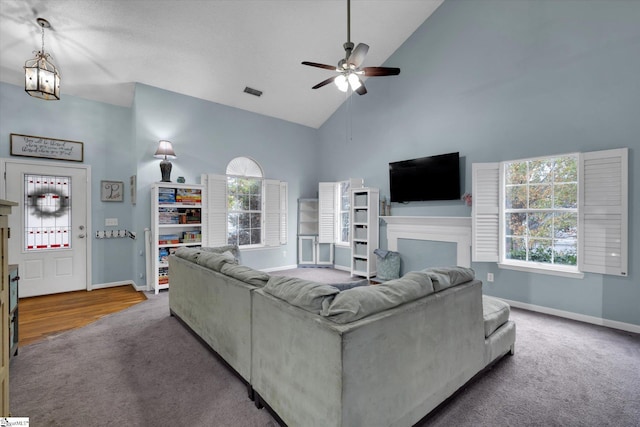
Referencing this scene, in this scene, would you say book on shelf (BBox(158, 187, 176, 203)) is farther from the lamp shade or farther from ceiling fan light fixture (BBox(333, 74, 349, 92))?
ceiling fan light fixture (BBox(333, 74, 349, 92))

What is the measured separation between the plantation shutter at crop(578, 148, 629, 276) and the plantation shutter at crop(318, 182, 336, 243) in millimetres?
3988

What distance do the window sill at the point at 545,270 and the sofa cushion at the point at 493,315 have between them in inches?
60.7

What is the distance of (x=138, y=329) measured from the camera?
10.2ft

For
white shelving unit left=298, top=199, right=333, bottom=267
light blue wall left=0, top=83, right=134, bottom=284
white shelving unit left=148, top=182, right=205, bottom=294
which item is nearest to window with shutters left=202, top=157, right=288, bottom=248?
white shelving unit left=148, top=182, right=205, bottom=294

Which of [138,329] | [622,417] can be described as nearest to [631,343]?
[622,417]

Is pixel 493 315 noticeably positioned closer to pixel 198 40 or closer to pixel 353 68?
pixel 353 68

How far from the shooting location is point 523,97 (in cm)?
365

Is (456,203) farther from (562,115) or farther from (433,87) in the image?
(433,87)

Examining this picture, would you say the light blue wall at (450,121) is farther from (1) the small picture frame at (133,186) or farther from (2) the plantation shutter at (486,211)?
(2) the plantation shutter at (486,211)

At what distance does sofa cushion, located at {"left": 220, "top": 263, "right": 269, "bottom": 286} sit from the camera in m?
1.97

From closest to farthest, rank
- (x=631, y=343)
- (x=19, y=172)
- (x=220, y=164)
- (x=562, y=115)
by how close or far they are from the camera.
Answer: (x=631, y=343)
(x=562, y=115)
(x=19, y=172)
(x=220, y=164)

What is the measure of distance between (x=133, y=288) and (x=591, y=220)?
6395 millimetres

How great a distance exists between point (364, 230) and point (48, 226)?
5.10 meters

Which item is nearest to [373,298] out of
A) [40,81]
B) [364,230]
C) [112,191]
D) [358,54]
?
[358,54]
